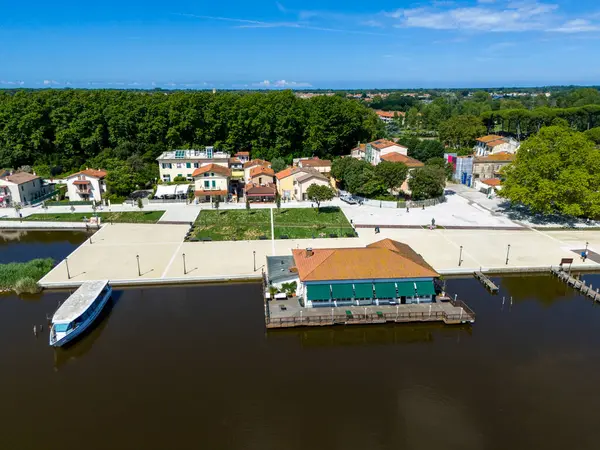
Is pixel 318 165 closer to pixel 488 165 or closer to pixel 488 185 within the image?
pixel 488 185

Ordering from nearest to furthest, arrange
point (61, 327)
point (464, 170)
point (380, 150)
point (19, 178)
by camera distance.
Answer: point (61, 327), point (19, 178), point (464, 170), point (380, 150)

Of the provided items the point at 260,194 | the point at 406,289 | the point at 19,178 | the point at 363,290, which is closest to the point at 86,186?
the point at 19,178

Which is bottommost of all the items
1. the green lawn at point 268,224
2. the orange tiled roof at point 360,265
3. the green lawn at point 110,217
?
the green lawn at point 268,224

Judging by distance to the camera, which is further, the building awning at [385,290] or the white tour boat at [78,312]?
the building awning at [385,290]

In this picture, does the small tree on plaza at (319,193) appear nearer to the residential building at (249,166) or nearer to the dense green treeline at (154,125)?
the residential building at (249,166)

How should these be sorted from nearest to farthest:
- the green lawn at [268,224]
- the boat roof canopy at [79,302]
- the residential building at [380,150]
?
the boat roof canopy at [79,302]
the green lawn at [268,224]
the residential building at [380,150]

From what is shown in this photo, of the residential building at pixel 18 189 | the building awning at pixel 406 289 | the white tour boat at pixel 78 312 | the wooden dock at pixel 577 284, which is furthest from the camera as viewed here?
the residential building at pixel 18 189

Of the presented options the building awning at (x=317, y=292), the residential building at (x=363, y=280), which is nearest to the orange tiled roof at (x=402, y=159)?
the residential building at (x=363, y=280)
